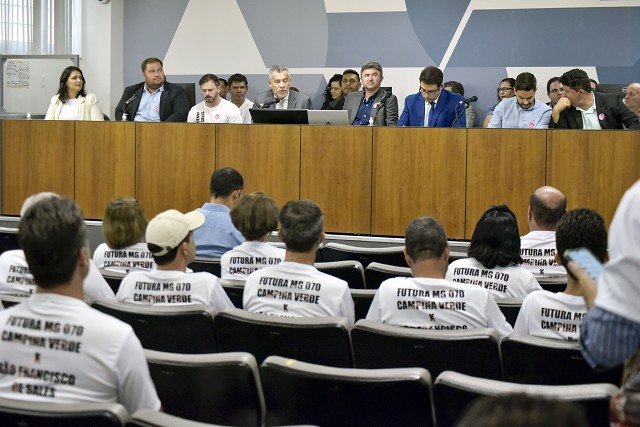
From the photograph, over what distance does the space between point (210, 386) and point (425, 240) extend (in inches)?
54.2

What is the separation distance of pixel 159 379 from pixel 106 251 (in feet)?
6.80

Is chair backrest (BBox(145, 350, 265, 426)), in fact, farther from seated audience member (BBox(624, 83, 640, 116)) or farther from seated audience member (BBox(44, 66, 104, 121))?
seated audience member (BBox(44, 66, 104, 121))

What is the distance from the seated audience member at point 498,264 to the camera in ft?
12.8

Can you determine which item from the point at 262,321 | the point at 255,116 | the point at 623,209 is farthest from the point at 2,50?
the point at 623,209

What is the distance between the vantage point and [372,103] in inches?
300

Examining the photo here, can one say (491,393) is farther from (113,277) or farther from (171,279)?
(113,277)

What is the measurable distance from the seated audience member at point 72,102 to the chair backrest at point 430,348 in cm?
596

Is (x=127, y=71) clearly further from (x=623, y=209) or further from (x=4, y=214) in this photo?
(x=623, y=209)

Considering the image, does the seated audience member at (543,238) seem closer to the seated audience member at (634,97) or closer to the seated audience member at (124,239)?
the seated audience member at (124,239)


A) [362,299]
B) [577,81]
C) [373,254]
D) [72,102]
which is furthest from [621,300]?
[72,102]

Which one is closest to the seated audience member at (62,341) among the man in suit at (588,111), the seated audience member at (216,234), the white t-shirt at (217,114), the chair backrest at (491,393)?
the chair backrest at (491,393)

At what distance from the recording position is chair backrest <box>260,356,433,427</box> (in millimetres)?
2229

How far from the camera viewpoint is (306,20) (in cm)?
1105

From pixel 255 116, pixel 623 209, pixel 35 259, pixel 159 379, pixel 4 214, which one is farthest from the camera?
pixel 4 214
